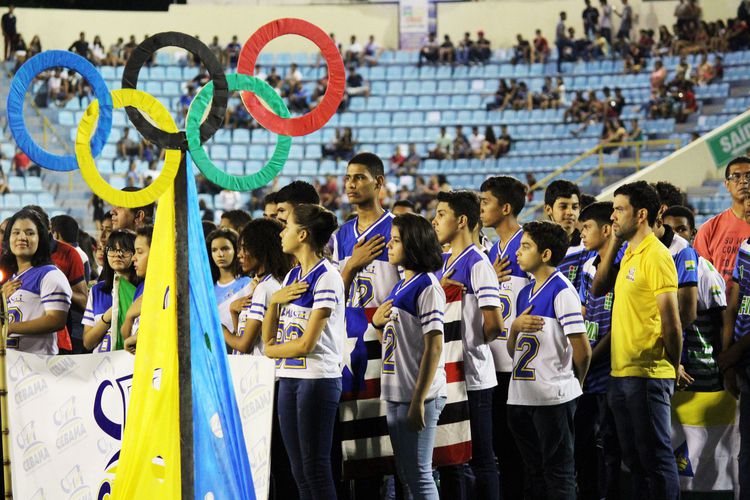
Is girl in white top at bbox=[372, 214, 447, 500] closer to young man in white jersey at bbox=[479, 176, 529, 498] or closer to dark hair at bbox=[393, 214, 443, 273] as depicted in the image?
dark hair at bbox=[393, 214, 443, 273]

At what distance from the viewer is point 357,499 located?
4.69 metres

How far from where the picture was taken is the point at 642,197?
15.0ft

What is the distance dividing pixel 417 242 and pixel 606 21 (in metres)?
17.9

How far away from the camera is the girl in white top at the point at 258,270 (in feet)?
14.9

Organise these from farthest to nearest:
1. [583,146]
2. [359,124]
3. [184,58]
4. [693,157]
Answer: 1. [184,58]
2. [359,124]
3. [583,146]
4. [693,157]

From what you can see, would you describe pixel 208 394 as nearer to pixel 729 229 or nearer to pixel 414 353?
pixel 414 353

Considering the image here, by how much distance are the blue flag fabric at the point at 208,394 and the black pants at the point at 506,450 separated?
93.8 inches

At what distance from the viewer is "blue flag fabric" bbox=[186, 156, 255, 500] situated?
→ 265 cm

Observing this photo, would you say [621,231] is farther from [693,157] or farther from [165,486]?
[693,157]

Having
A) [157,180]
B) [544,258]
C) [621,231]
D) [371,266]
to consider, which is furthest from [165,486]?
[621,231]

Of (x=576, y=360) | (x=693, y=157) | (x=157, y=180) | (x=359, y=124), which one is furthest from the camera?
(x=359, y=124)

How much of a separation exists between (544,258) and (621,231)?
392 mm

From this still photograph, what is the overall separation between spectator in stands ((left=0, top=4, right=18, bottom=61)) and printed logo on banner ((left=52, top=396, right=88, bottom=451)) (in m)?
18.5

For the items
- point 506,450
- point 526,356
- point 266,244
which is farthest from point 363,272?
point 506,450
